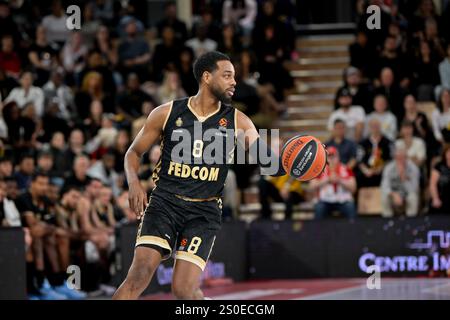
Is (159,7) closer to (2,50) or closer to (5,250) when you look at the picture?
(2,50)

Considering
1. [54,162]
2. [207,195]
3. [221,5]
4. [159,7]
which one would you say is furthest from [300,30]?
[207,195]

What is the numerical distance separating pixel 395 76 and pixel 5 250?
828 centimetres

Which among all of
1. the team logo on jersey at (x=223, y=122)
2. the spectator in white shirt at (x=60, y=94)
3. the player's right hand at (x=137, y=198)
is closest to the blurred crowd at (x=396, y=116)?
the spectator in white shirt at (x=60, y=94)

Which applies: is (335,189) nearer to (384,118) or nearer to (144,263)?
(384,118)

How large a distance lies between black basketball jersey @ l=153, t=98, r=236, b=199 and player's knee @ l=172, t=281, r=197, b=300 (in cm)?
72

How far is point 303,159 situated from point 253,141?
1.42 feet

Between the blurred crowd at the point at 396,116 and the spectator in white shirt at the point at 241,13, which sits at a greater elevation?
the spectator in white shirt at the point at 241,13

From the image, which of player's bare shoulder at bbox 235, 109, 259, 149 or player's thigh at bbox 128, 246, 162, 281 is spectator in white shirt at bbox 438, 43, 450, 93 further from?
player's thigh at bbox 128, 246, 162, 281

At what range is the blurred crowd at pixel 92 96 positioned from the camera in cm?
1392

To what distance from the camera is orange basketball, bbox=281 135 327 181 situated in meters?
8.21

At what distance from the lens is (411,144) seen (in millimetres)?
16453

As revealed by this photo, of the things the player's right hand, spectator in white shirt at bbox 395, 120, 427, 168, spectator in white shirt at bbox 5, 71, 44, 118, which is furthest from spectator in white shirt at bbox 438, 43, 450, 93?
the player's right hand

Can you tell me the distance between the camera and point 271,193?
1623 centimetres

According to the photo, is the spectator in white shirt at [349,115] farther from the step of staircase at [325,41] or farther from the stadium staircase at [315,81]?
the step of staircase at [325,41]
